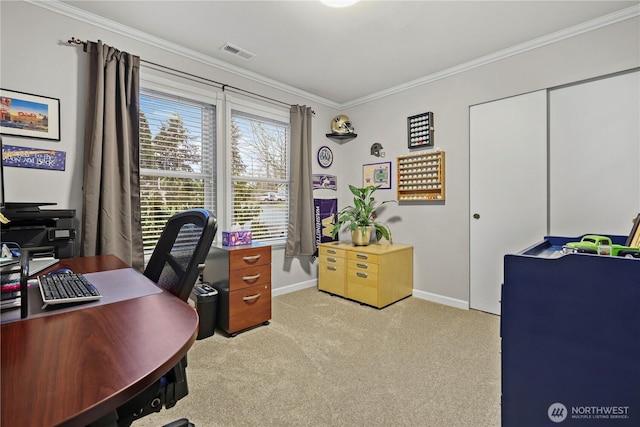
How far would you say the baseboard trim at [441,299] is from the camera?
302 cm

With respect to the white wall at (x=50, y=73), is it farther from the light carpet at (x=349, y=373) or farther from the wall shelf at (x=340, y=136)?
the wall shelf at (x=340, y=136)

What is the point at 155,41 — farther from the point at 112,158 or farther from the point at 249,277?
the point at 249,277

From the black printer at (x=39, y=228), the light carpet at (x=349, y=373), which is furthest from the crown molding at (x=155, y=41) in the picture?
the light carpet at (x=349, y=373)

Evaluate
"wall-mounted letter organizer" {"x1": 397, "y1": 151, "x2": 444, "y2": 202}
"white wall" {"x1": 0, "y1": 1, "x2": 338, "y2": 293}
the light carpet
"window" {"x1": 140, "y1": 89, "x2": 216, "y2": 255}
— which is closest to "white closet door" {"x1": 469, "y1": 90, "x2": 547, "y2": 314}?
"wall-mounted letter organizer" {"x1": 397, "y1": 151, "x2": 444, "y2": 202}

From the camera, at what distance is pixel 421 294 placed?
3.36 meters

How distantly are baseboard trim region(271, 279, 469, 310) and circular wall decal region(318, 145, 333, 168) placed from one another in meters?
1.55

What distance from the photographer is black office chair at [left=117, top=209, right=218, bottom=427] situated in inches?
36.3

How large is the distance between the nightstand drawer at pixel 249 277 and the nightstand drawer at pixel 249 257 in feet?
0.12

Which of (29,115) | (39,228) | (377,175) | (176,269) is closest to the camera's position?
(176,269)

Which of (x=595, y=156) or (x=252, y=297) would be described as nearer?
(x=595, y=156)

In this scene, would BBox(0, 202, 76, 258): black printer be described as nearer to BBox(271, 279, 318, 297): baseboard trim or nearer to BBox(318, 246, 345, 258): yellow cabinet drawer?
BBox(271, 279, 318, 297): baseboard trim

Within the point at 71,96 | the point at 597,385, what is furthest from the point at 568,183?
the point at 71,96

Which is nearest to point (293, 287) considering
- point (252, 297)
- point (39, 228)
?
point (252, 297)

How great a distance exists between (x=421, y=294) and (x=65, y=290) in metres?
3.18
